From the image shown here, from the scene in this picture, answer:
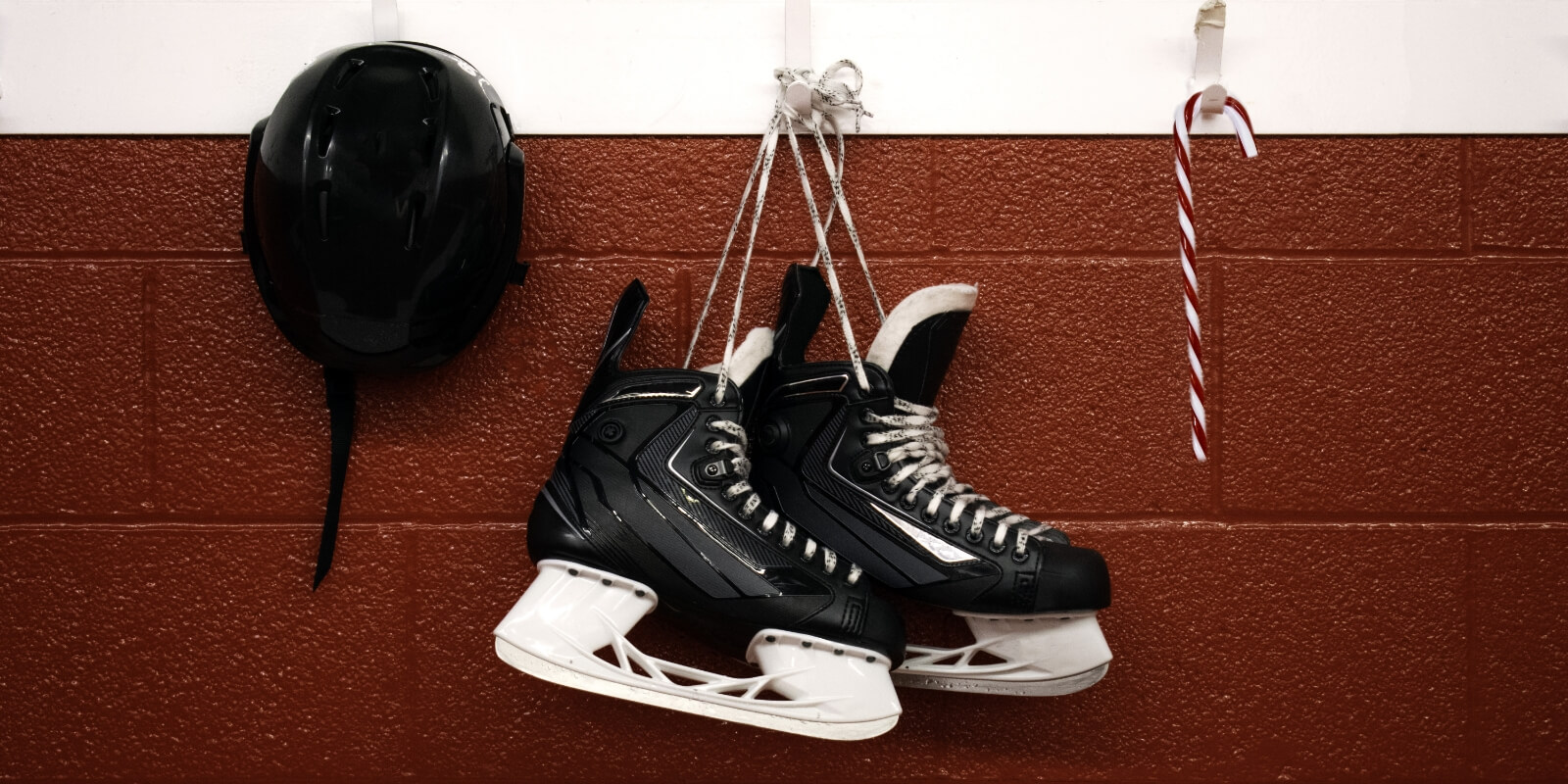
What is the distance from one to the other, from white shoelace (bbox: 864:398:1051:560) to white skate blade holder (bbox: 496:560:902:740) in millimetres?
175

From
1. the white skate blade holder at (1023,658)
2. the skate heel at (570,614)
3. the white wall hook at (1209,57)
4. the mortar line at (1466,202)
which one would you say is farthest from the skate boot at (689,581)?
the mortar line at (1466,202)

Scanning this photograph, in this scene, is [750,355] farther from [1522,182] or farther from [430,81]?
[1522,182]

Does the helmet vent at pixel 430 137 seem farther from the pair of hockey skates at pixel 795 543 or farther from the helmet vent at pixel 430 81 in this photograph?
the pair of hockey skates at pixel 795 543

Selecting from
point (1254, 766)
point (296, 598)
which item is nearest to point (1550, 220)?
point (1254, 766)

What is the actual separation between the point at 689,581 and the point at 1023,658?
1.26ft

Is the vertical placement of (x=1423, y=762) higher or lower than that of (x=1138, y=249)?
lower

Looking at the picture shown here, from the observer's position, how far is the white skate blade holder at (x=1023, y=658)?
108cm

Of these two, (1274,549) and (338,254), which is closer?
(338,254)

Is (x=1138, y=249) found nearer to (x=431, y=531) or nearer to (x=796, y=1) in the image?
(x=796, y=1)

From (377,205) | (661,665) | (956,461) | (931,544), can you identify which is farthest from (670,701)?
(377,205)

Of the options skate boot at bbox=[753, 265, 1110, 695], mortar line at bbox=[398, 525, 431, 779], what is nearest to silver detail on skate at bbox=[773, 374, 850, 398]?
skate boot at bbox=[753, 265, 1110, 695]

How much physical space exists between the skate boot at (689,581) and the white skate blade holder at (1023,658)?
10cm

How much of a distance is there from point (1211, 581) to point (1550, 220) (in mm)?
629

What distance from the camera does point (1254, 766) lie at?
4.05 feet
